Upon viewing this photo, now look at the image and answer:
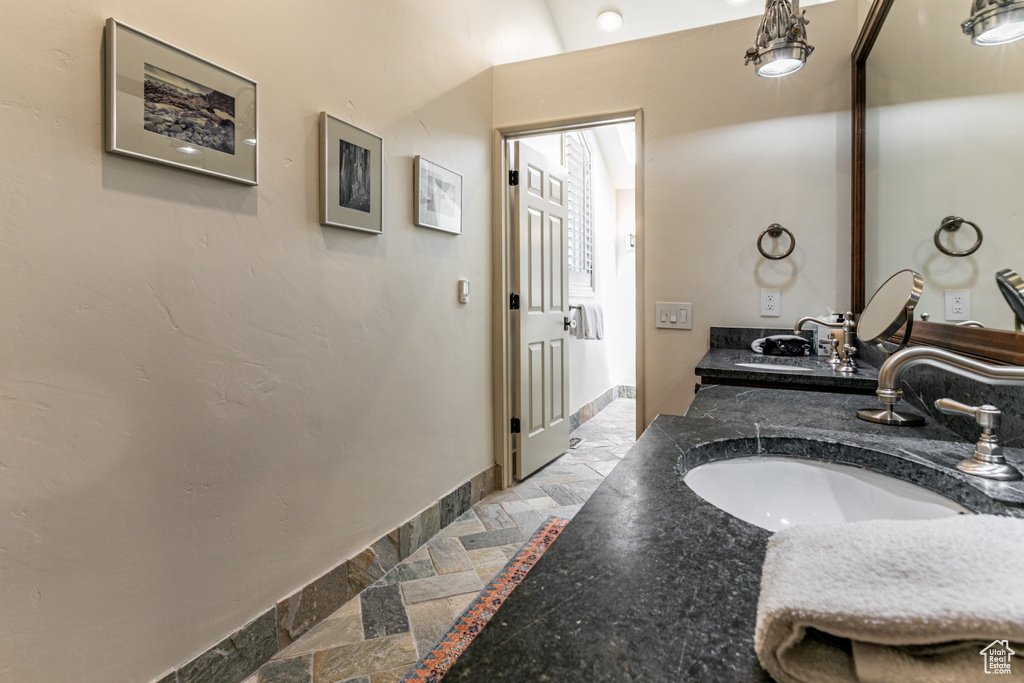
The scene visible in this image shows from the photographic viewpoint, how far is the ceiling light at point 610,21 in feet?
11.8

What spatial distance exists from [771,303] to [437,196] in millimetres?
1591

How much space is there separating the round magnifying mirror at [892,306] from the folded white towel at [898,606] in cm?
101

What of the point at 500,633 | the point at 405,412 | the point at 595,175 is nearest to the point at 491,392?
the point at 405,412

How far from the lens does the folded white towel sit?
309 millimetres

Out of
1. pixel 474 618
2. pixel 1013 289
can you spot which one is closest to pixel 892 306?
pixel 1013 289

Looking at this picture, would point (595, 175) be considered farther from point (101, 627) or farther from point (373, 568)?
point (101, 627)

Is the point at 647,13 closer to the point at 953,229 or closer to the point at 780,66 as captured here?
the point at 780,66

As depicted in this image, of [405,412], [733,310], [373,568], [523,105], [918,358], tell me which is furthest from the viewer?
[523,105]

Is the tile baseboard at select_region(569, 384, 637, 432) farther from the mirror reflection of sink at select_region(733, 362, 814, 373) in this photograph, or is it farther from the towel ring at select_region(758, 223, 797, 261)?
the mirror reflection of sink at select_region(733, 362, 814, 373)

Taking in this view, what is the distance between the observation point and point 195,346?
1.35 m

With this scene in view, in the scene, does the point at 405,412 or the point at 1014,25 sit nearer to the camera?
the point at 1014,25

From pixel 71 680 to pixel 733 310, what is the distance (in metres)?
2.55

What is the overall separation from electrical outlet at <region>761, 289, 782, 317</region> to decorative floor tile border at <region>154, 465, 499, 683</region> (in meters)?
1.69

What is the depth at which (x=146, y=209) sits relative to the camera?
1237 mm
